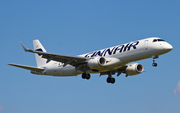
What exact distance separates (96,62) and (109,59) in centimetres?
165

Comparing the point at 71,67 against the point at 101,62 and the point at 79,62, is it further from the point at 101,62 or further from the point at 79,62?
the point at 101,62

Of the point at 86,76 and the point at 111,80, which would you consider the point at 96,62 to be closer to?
the point at 86,76

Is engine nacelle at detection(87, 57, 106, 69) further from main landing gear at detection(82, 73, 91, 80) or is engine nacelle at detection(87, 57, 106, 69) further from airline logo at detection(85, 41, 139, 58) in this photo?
main landing gear at detection(82, 73, 91, 80)

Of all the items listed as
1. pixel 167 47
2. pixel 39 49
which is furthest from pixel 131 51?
pixel 39 49

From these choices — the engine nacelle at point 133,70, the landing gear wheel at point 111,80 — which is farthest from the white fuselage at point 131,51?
the landing gear wheel at point 111,80

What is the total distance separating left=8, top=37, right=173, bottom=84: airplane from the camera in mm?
37531

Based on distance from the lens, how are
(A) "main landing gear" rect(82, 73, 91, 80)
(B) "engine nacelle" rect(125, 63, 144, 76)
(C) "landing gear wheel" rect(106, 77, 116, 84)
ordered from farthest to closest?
(C) "landing gear wheel" rect(106, 77, 116, 84), (B) "engine nacelle" rect(125, 63, 144, 76), (A) "main landing gear" rect(82, 73, 91, 80)

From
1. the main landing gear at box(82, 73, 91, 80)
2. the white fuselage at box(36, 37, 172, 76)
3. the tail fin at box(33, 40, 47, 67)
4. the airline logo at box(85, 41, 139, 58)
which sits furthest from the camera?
the tail fin at box(33, 40, 47, 67)

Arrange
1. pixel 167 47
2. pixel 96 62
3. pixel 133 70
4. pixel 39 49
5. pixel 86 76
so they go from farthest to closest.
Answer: pixel 39 49
pixel 133 70
pixel 86 76
pixel 96 62
pixel 167 47

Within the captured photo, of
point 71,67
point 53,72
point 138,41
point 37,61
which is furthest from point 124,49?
Answer: point 37,61

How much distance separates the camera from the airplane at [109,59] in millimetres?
37531

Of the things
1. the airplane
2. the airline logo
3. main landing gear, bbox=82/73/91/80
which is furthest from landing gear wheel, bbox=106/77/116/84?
the airline logo

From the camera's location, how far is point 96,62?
38.9 m

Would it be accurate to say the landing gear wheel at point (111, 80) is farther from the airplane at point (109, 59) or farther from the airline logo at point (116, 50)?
the airline logo at point (116, 50)
